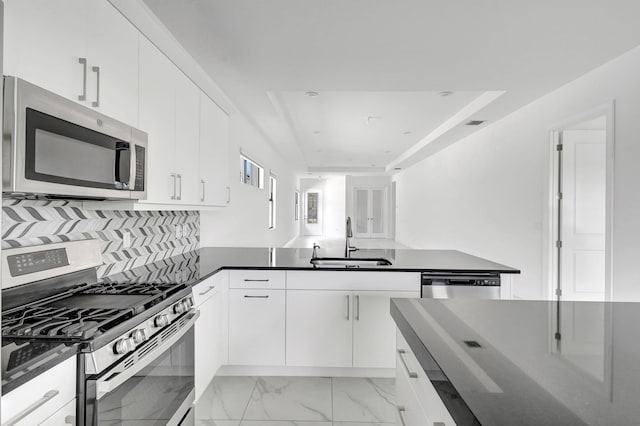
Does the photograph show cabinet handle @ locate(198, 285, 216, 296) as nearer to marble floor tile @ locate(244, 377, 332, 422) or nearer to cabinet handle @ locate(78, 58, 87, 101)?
marble floor tile @ locate(244, 377, 332, 422)

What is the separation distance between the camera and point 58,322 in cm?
118

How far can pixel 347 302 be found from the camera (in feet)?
8.27

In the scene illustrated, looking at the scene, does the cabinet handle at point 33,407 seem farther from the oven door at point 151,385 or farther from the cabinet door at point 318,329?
the cabinet door at point 318,329

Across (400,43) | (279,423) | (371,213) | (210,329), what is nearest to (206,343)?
(210,329)

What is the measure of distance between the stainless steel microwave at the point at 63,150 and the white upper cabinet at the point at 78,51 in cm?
7

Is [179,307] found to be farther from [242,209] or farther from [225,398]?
[242,209]

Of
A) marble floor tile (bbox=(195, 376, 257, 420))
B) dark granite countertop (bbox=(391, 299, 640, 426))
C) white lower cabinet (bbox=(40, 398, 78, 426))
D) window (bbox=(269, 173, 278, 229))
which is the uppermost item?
window (bbox=(269, 173, 278, 229))

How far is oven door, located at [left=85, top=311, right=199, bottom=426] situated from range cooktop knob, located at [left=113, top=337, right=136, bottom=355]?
0.10 feet

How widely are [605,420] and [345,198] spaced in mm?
13176

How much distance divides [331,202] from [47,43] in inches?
571

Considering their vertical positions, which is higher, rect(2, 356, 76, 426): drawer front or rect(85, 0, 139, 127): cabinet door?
rect(85, 0, 139, 127): cabinet door

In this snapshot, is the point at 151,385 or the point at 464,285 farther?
the point at 464,285

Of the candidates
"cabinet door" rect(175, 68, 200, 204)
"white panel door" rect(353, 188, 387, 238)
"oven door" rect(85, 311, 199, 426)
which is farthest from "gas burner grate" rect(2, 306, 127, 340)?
"white panel door" rect(353, 188, 387, 238)

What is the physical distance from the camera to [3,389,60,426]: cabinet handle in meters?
0.86
